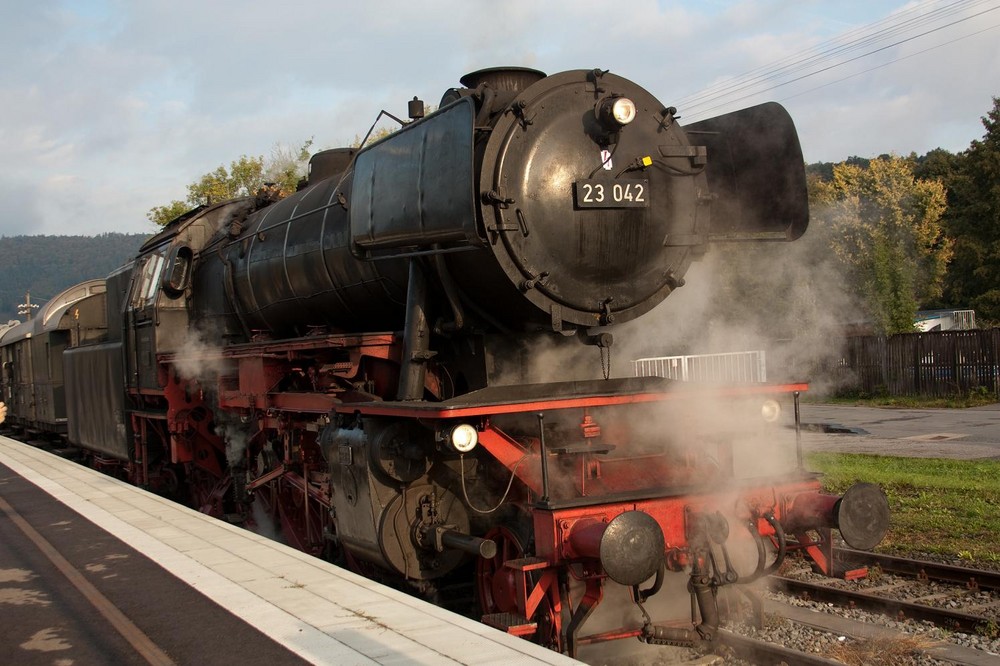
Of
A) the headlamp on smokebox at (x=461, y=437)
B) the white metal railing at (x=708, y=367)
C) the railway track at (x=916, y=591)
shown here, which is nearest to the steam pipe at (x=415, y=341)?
the headlamp on smokebox at (x=461, y=437)

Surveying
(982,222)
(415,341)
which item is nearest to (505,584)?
(415,341)

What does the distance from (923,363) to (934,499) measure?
14.0 meters

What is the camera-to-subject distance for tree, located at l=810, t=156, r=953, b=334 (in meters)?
25.5

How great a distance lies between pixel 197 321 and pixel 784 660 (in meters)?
7.15

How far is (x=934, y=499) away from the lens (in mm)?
9258

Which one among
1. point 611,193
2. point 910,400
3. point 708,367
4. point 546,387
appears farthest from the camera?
point 910,400

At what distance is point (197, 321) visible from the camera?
976 centimetres

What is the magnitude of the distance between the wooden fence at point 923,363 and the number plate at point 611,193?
61.0 feet

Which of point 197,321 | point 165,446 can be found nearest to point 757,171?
point 197,321

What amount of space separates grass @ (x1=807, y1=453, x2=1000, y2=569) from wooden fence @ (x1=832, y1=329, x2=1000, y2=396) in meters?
10.2

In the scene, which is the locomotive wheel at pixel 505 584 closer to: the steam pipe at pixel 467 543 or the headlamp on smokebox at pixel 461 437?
the steam pipe at pixel 467 543

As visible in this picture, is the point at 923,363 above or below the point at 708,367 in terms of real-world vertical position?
Result: below

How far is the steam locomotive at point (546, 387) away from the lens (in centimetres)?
489

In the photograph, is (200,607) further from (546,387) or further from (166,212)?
(166,212)
